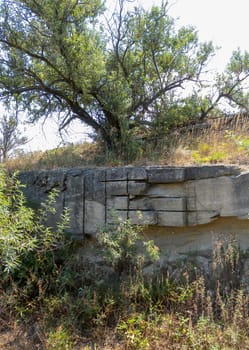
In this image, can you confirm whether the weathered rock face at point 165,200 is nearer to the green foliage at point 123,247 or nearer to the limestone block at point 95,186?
the limestone block at point 95,186

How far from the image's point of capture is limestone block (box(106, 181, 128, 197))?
403cm

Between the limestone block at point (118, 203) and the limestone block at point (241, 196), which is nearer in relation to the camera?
the limestone block at point (241, 196)

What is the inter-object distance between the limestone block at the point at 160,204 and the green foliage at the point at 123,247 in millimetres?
285

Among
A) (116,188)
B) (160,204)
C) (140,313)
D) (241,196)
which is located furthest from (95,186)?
(241,196)

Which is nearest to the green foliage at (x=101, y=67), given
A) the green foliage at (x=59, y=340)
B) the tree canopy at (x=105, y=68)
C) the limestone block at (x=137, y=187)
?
the tree canopy at (x=105, y=68)

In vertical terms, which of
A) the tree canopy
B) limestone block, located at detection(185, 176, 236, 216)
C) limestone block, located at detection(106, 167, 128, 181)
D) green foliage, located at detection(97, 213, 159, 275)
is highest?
the tree canopy

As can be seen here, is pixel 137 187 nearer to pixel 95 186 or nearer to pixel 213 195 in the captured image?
pixel 95 186

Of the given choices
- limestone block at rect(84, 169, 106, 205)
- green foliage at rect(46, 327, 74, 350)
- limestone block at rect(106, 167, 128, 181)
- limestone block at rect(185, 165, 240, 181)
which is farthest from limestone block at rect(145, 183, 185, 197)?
green foliage at rect(46, 327, 74, 350)

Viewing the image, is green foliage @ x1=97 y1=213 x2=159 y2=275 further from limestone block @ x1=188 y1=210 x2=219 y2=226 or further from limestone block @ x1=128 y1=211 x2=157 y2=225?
limestone block @ x1=188 y1=210 x2=219 y2=226

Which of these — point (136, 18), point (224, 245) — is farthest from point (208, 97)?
point (224, 245)

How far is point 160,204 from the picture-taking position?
3.85 meters

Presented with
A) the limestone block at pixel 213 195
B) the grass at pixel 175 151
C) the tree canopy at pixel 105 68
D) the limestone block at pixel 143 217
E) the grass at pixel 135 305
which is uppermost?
the tree canopy at pixel 105 68

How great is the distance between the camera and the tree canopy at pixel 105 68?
18.3 ft

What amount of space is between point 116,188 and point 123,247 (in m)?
0.85
